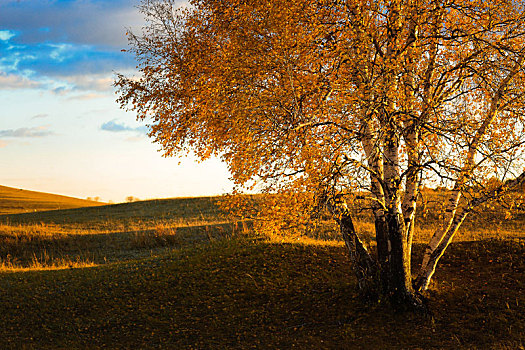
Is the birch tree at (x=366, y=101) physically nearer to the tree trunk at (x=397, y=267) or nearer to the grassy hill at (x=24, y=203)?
the tree trunk at (x=397, y=267)

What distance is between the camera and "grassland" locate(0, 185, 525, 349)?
32.8ft

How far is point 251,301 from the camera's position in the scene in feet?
40.4

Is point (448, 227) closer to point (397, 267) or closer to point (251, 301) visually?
point (397, 267)

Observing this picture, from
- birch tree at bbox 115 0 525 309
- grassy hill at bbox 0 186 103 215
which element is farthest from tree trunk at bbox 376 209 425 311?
grassy hill at bbox 0 186 103 215

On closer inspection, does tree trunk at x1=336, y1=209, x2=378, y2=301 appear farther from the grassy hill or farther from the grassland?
the grassy hill

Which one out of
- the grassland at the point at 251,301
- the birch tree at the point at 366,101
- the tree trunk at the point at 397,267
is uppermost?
the birch tree at the point at 366,101

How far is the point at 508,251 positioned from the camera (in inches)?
562

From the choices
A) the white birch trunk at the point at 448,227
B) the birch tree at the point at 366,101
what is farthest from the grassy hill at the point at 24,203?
the white birch trunk at the point at 448,227

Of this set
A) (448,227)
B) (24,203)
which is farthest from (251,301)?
(24,203)

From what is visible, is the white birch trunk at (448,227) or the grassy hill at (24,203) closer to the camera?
the white birch trunk at (448,227)

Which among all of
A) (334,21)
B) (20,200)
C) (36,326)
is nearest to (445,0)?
(334,21)

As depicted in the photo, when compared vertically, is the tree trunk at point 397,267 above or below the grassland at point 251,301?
above

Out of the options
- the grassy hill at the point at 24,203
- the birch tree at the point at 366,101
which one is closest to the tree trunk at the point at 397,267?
the birch tree at the point at 366,101

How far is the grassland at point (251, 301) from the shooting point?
999cm
